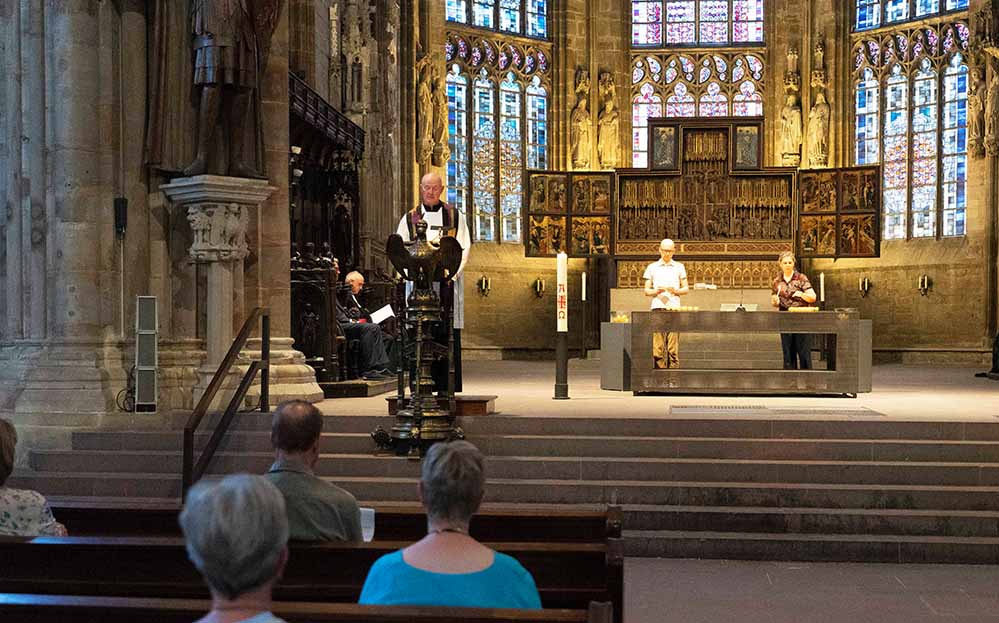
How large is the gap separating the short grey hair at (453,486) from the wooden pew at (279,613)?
0.49 meters

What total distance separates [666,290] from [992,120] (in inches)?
499

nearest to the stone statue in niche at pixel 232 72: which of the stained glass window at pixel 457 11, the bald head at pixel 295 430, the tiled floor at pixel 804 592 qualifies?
the tiled floor at pixel 804 592

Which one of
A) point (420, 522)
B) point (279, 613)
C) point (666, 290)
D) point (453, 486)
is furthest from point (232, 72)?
point (279, 613)

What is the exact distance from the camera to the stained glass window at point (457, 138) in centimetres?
2698

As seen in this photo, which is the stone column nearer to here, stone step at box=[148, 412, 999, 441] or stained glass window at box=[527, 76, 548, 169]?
stone step at box=[148, 412, 999, 441]

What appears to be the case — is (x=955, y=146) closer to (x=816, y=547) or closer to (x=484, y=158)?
(x=484, y=158)

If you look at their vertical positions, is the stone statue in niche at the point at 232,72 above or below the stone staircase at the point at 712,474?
above

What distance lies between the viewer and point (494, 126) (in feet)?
90.7

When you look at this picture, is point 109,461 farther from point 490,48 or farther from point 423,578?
point 490,48

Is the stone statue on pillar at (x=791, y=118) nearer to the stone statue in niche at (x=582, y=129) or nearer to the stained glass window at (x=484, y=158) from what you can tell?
the stone statue in niche at (x=582, y=129)

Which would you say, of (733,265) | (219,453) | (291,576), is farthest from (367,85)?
(291,576)

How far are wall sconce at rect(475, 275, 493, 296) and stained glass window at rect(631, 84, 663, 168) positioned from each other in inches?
173

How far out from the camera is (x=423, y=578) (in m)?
3.59

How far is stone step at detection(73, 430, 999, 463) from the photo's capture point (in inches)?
373
